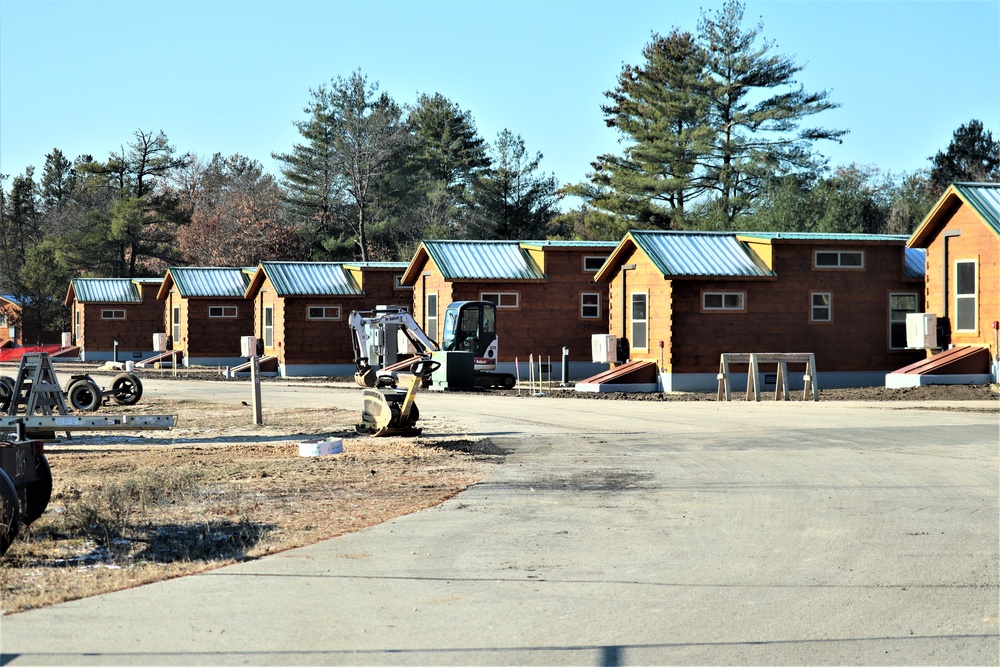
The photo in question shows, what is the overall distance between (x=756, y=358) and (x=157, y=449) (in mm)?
15205

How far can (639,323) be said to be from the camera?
35.2m

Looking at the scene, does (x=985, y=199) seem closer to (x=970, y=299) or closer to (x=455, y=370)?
(x=970, y=299)

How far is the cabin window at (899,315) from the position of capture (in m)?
35.2

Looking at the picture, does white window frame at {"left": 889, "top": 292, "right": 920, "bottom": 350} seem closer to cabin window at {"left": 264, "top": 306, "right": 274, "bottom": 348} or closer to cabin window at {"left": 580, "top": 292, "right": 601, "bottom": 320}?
cabin window at {"left": 580, "top": 292, "right": 601, "bottom": 320}

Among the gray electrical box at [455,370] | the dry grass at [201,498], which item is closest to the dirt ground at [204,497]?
the dry grass at [201,498]

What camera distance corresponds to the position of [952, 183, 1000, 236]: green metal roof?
29.2 metres

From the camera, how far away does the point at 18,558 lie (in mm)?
9266

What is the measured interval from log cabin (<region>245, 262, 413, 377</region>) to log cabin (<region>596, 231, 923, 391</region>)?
1487 cm

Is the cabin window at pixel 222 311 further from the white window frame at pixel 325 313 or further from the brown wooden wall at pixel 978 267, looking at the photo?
the brown wooden wall at pixel 978 267

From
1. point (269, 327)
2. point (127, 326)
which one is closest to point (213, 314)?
point (269, 327)

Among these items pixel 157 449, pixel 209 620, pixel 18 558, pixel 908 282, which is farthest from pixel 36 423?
pixel 908 282

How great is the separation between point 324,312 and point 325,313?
0.06 m

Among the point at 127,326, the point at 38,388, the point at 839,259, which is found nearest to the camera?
the point at 38,388

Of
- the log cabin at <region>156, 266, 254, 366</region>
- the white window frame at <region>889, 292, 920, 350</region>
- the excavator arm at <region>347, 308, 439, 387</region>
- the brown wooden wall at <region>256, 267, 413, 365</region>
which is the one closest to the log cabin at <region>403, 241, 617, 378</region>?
the excavator arm at <region>347, 308, 439, 387</region>
